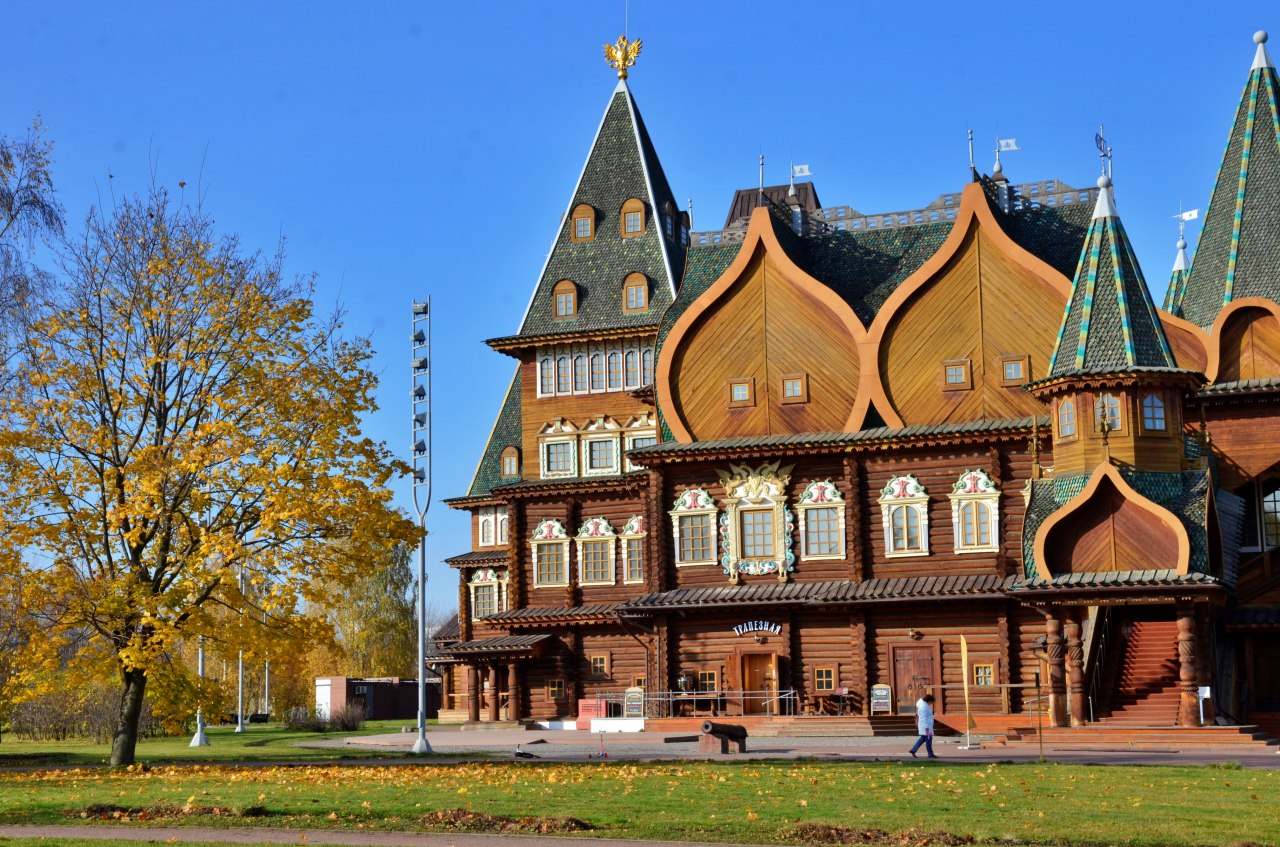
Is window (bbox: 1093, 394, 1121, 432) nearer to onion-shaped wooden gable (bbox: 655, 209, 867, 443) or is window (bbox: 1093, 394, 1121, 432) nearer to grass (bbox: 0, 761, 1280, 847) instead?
onion-shaped wooden gable (bbox: 655, 209, 867, 443)

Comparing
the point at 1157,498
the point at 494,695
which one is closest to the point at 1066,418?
the point at 1157,498

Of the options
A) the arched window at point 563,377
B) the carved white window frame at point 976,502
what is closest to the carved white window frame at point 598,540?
the arched window at point 563,377

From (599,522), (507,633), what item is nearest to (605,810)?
(599,522)

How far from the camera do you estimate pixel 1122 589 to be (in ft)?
110

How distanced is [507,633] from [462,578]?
5.12 meters

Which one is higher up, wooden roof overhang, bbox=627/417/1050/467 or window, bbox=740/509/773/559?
wooden roof overhang, bbox=627/417/1050/467

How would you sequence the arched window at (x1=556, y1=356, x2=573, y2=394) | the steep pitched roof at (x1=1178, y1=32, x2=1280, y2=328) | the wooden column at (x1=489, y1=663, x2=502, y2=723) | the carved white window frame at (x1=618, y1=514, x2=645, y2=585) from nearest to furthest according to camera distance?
the steep pitched roof at (x1=1178, y1=32, x2=1280, y2=328), the carved white window frame at (x1=618, y1=514, x2=645, y2=585), the arched window at (x1=556, y1=356, x2=573, y2=394), the wooden column at (x1=489, y1=663, x2=502, y2=723)

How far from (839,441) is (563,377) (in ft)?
43.1

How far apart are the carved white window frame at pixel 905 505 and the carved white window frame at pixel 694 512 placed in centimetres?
498

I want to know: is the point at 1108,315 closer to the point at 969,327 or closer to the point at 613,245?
the point at 969,327

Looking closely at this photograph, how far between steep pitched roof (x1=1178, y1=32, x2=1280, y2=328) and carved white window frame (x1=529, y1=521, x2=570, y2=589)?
824 inches

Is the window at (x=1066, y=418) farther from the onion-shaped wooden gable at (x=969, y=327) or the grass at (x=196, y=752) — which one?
the grass at (x=196, y=752)

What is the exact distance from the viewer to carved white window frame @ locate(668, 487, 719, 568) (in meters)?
44.2

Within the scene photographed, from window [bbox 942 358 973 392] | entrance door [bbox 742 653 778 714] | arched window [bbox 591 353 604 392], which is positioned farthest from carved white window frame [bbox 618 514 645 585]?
window [bbox 942 358 973 392]
